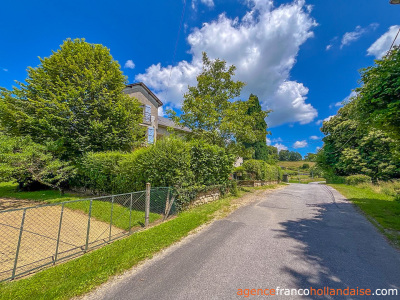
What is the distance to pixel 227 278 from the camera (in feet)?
9.64

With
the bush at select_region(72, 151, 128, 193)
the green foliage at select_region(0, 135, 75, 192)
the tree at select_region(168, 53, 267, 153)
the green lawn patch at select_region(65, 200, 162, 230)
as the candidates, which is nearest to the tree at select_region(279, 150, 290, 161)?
the tree at select_region(168, 53, 267, 153)

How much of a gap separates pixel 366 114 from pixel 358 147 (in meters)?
21.4

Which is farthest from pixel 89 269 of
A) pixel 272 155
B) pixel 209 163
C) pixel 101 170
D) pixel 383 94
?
pixel 272 155

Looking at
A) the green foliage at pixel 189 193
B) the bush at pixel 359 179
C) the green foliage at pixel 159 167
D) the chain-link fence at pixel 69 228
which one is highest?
the green foliage at pixel 159 167

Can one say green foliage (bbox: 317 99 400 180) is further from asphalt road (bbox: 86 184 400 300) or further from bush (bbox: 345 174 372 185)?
asphalt road (bbox: 86 184 400 300)

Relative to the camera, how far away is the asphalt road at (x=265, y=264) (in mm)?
2707

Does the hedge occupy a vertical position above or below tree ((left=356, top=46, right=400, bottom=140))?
below

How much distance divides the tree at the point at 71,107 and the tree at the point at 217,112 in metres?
5.13

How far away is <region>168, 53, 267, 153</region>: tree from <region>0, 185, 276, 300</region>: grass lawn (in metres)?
7.45

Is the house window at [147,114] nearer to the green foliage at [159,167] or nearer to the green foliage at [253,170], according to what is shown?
the green foliage at [159,167]

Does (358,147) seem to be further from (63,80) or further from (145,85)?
(63,80)

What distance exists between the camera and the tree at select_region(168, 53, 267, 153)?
11242mm

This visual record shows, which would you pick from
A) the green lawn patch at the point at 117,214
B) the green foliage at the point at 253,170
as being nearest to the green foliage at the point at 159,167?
the green lawn patch at the point at 117,214

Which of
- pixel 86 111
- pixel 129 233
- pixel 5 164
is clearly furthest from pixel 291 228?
pixel 86 111
